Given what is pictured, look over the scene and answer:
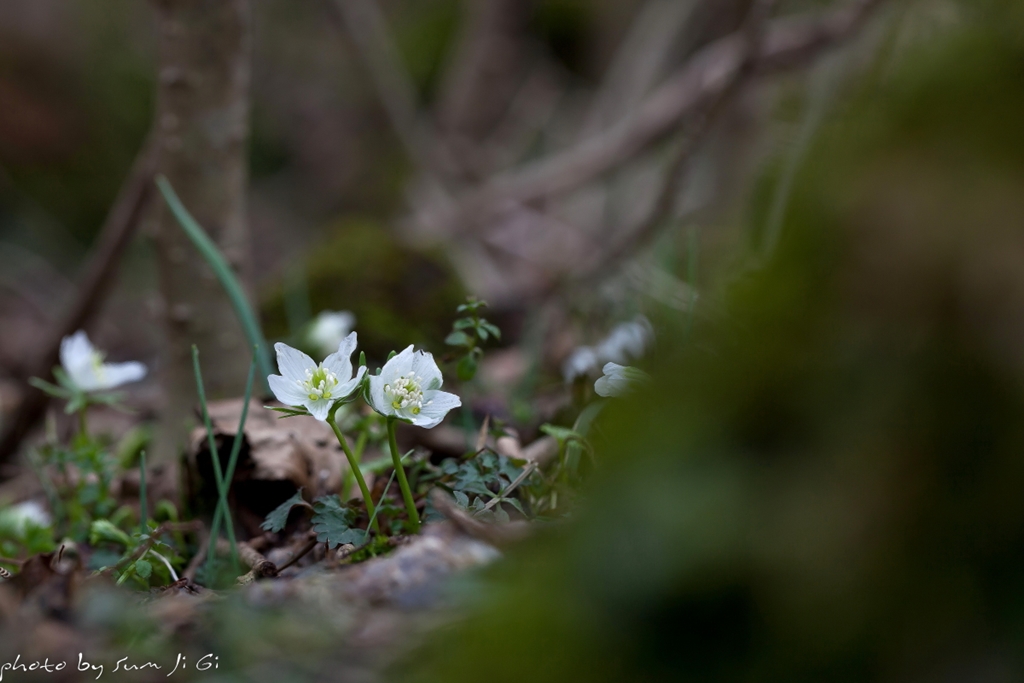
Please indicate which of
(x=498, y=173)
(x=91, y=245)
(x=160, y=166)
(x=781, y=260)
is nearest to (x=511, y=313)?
(x=160, y=166)

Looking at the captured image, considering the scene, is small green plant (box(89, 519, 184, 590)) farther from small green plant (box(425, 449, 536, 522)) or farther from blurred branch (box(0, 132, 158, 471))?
blurred branch (box(0, 132, 158, 471))

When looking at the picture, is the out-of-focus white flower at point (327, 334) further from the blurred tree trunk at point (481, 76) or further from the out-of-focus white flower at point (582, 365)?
the blurred tree trunk at point (481, 76)

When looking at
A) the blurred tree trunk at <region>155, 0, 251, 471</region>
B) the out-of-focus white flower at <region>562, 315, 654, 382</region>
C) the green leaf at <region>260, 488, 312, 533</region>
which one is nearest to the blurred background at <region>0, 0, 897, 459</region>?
the blurred tree trunk at <region>155, 0, 251, 471</region>

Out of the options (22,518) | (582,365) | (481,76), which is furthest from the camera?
(481,76)

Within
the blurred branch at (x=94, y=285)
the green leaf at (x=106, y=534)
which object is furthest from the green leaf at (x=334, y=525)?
the blurred branch at (x=94, y=285)

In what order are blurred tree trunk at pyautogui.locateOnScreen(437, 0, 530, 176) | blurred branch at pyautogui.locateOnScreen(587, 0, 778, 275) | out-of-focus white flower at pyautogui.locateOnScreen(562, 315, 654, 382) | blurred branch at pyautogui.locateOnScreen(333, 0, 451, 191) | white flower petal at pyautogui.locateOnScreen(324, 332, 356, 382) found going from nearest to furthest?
white flower petal at pyautogui.locateOnScreen(324, 332, 356, 382) → out-of-focus white flower at pyautogui.locateOnScreen(562, 315, 654, 382) → blurred branch at pyautogui.locateOnScreen(587, 0, 778, 275) → blurred branch at pyautogui.locateOnScreen(333, 0, 451, 191) → blurred tree trunk at pyautogui.locateOnScreen(437, 0, 530, 176)

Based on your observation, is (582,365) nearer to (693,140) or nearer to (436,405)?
(436,405)

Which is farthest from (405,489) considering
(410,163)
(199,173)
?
(410,163)
